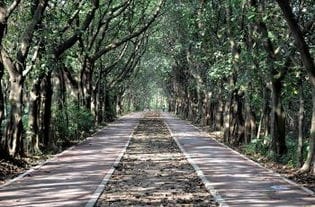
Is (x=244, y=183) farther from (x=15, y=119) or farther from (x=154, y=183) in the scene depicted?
(x=15, y=119)

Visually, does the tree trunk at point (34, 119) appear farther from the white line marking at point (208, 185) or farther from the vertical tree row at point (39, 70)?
the white line marking at point (208, 185)

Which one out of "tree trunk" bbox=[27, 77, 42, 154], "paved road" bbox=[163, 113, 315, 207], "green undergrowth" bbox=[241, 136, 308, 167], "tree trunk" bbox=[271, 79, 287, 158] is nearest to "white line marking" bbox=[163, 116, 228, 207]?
"paved road" bbox=[163, 113, 315, 207]

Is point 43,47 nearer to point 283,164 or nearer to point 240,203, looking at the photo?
point 283,164

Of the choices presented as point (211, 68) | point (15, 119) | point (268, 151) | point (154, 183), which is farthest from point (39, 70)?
point (211, 68)

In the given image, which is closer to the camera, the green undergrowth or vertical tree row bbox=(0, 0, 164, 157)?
vertical tree row bbox=(0, 0, 164, 157)

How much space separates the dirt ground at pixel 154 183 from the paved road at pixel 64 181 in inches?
18.5

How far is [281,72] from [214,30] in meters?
10.5

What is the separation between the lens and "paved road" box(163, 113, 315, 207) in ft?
36.2

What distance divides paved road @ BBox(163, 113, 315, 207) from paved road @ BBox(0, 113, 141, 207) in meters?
2.86

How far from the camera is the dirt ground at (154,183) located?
11.1 meters

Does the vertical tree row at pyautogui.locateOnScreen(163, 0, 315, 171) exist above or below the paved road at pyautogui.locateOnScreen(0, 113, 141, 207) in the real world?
above

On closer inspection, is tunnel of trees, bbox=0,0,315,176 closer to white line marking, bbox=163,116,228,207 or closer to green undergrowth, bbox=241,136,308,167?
green undergrowth, bbox=241,136,308,167

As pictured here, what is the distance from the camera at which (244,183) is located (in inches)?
527

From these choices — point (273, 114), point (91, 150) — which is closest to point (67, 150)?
point (91, 150)
